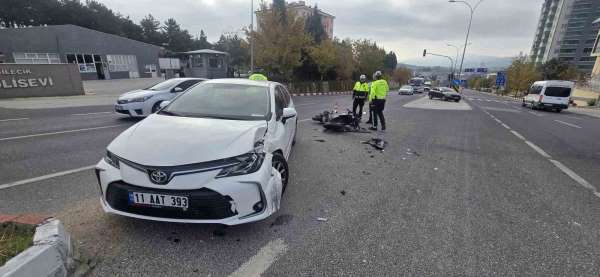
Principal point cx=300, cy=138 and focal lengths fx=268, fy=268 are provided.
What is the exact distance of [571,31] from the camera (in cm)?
8538

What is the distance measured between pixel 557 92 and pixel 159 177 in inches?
997

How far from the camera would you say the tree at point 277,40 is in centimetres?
2569

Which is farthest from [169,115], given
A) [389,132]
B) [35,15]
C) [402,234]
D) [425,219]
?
[35,15]

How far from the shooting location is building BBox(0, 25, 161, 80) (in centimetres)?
2877

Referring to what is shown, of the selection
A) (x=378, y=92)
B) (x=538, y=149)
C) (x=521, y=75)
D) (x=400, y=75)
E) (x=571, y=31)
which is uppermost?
(x=571, y=31)

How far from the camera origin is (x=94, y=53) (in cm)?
3247

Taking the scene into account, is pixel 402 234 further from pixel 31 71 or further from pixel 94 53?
pixel 94 53

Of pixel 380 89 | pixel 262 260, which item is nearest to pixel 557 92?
pixel 380 89

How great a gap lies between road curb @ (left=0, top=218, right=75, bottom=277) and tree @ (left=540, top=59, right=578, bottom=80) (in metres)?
77.5

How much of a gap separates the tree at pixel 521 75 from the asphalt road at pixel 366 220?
51.4 meters

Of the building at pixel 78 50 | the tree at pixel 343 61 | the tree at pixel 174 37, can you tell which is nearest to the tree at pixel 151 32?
the tree at pixel 174 37

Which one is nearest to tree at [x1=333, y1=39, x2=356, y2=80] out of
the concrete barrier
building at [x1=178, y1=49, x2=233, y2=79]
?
building at [x1=178, y1=49, x2=233, y2=79]

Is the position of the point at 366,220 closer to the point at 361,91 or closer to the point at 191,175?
the point at 191,175

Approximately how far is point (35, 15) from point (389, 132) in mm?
63851
